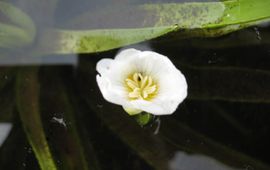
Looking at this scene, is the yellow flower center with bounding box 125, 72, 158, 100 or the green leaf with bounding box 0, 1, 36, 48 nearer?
the yellow flower center with bounding box 125, 72, 158, 100

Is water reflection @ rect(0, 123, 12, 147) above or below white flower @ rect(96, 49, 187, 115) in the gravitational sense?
below

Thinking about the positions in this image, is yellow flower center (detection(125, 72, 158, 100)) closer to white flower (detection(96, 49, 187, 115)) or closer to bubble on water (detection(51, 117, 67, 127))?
white flower (detection(96, 49, 187, 115))

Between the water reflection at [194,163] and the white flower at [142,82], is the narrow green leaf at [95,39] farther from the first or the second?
the water reflection at [194,163]

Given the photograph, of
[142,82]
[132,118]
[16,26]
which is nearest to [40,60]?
[16,26]

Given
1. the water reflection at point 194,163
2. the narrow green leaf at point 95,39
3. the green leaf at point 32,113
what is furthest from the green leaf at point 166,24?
the water reflection at point 194,163

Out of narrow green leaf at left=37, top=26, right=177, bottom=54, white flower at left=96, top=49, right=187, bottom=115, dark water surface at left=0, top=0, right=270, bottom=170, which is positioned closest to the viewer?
white flower at left=96, top=49, right=187, bottom=115

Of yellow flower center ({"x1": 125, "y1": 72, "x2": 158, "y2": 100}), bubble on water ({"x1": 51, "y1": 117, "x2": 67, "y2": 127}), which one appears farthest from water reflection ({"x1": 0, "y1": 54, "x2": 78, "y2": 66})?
yellow flower center ({"x1": 125, "y1": 72, "x2": 158, "y2": 100})

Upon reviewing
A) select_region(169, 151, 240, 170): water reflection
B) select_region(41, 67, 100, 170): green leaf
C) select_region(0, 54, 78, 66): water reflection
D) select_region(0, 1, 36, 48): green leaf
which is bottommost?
select_region(169, 151, 240, 170): water reflection

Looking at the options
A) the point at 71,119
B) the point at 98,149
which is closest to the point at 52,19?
the point at 71,119
